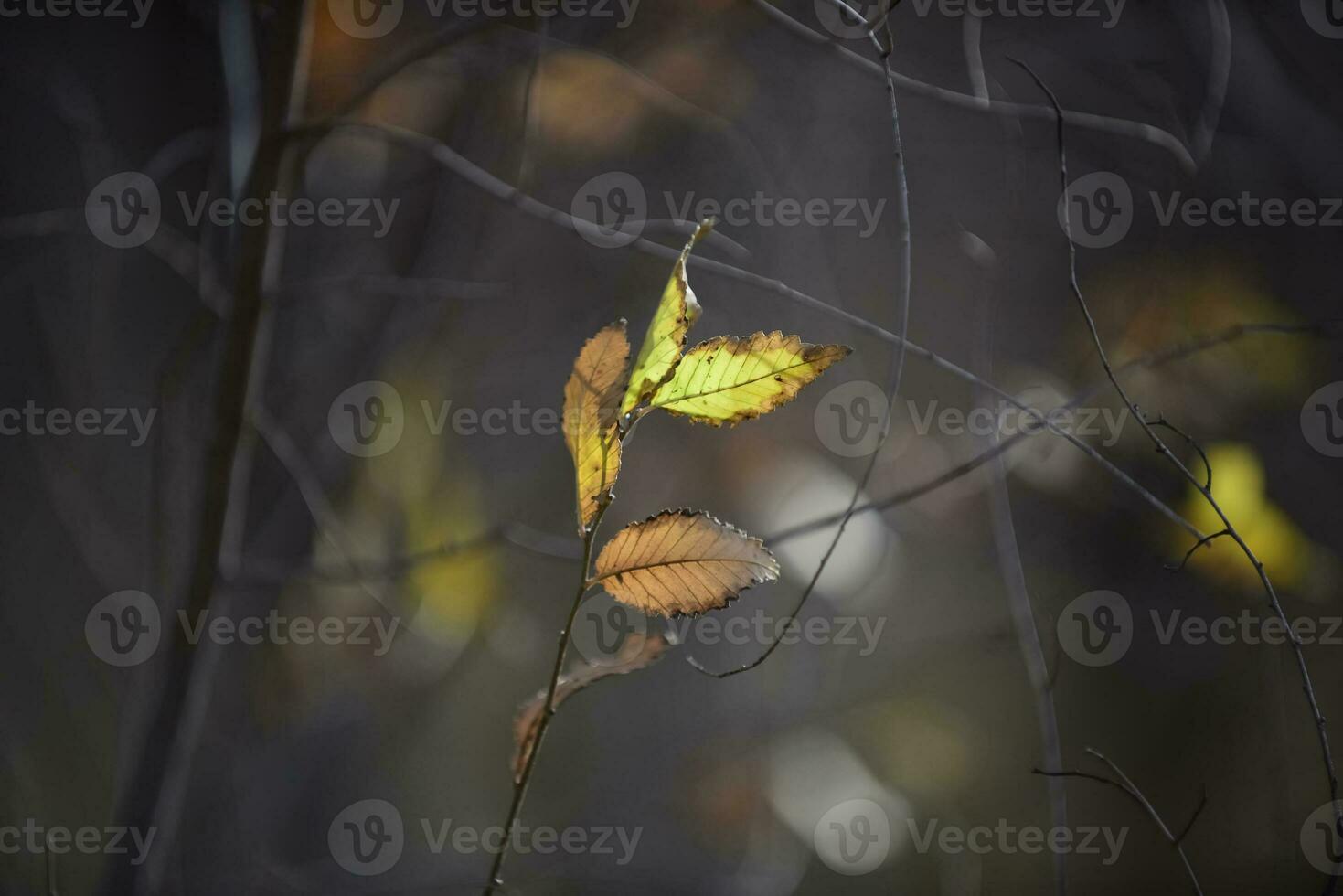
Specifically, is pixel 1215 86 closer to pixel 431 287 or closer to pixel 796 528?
pixel 796 528

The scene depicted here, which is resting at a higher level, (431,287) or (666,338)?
(666,338)

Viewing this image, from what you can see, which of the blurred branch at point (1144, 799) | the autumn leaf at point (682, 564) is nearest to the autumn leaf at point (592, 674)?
the autumn leaf at point (682, 564)

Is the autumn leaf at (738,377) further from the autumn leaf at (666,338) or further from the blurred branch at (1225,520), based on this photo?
the blurred branch at (1225,520)

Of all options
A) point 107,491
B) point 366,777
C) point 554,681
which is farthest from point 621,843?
point 107,491

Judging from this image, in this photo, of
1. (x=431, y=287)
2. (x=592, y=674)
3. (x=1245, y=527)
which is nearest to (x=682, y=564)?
(x=592, y=674)

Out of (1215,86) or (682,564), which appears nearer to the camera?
(682,564)

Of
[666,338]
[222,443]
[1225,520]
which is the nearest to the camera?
[666,338]

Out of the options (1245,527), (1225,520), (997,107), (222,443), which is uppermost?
(997,107)
